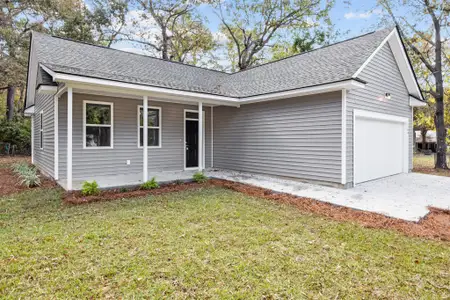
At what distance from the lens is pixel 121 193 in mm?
6348

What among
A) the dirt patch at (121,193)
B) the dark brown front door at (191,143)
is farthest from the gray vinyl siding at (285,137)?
the dirt patch at (121,193)

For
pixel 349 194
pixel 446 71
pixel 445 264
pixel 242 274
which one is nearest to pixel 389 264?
pixel 445 264

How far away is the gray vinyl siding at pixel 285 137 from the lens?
23.1 ft

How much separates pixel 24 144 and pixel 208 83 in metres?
14.1

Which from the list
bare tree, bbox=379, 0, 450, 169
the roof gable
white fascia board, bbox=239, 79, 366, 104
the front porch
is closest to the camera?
white fascia board, bbox=239, 79, 366, 104

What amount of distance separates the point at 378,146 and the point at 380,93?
1.75 m

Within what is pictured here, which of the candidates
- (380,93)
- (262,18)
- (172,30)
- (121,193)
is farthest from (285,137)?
(172,30)

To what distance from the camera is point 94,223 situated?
13.8 ft

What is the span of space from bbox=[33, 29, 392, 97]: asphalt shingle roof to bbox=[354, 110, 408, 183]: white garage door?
1.73 m

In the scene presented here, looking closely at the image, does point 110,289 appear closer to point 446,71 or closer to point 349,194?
point 349,194

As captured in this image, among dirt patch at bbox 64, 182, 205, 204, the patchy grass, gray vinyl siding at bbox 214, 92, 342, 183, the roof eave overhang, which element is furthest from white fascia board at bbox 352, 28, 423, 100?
dirt patch at bbox 64, 182, 205, 204

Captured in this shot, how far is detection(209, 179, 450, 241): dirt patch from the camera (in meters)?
3.98

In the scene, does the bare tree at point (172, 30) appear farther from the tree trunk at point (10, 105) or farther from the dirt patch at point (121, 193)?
the dirt patch at point (121, 193)

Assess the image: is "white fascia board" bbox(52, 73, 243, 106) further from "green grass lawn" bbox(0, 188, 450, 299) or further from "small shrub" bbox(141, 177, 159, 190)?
"green grass lawn" bbox(0, 188, 450, 299)
